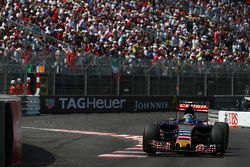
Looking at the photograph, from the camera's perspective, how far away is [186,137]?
564 inches

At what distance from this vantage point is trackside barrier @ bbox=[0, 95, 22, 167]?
36.6 ft

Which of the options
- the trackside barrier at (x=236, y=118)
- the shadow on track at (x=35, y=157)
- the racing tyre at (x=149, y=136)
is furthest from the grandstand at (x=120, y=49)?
the racing tyre at (x=149, y=136)

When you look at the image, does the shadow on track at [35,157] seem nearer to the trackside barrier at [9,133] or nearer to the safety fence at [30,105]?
the trackside barrier at [9,133]

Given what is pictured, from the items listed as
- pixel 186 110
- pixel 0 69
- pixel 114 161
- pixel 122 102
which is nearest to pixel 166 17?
pixel 122 102

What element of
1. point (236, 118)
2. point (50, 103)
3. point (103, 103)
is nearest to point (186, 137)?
point (236, 118)

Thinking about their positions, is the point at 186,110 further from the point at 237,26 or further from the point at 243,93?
the point at 237,26

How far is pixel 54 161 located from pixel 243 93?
24.4 metres

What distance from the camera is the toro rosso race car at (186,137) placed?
14.1m

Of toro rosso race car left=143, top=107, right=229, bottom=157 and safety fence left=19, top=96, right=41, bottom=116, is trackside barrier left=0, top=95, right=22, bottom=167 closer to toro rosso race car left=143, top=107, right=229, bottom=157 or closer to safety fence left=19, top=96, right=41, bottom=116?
toro rosso race car left=143, top=107, right=229, bottom=157

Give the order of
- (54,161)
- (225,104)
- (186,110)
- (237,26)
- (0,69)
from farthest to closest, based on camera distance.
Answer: (237,26), (225,104), (0,69), (186,110), (54,161)

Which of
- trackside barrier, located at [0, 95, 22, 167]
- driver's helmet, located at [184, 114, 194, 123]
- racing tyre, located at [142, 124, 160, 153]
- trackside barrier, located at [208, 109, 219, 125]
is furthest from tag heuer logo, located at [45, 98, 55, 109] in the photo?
trackside barrier, located at [0, 95, 22, 167]

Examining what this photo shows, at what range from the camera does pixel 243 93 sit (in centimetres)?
3575

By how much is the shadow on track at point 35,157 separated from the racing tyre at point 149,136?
2126 mm

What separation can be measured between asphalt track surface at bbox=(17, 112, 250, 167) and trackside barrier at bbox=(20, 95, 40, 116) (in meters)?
1.38
